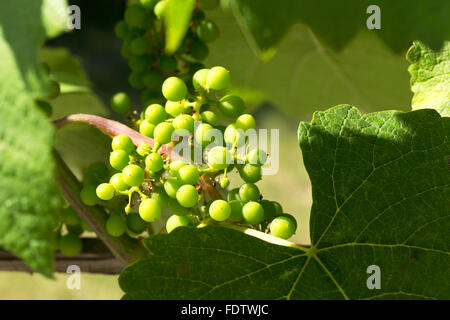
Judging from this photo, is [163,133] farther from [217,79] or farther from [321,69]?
[321,69]

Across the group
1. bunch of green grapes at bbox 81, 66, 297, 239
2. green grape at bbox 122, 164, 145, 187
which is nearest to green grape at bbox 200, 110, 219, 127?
bunch of green grapes at bbox 81, 66, 297, 239

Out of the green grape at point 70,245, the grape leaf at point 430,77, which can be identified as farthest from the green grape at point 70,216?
the grape leaf at point 430,77

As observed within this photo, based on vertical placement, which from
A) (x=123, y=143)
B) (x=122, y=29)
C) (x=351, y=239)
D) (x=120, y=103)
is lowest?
(x=351, y=239)

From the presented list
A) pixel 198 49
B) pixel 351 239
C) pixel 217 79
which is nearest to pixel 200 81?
pixel 217 79

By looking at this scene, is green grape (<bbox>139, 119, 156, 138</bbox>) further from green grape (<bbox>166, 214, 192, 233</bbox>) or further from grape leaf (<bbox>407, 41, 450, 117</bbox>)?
grape leaf (<bbox>407, 41, 450, 117</bbox>)

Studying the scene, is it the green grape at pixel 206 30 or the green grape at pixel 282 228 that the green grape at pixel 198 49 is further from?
the green grape at pixel 282 228
